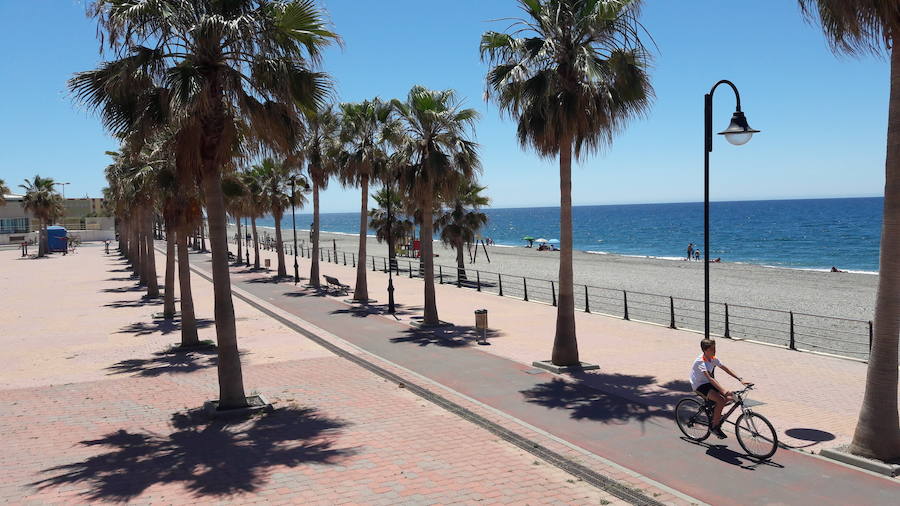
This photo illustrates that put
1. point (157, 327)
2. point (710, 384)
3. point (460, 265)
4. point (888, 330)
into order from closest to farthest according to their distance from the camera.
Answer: point (888, 330) < point (710, 384) < point (157, 327) < point (460, 265)

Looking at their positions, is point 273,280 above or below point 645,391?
below

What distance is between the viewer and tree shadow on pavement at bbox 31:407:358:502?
8594 mm

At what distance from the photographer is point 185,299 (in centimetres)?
1817

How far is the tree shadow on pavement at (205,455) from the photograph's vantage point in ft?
28.2

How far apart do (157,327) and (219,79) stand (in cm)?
1382

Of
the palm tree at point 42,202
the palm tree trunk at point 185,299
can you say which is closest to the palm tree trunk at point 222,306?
the palm tree trunk at point 185,299

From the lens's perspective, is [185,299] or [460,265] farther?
[460,265]

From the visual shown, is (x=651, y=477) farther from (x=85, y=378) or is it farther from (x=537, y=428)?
(x=85, y=378)

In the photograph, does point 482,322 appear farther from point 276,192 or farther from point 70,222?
point 70,222

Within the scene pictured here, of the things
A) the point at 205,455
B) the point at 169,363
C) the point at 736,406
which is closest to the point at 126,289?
the point at 169,363

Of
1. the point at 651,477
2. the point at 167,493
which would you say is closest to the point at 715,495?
the point at 651,477

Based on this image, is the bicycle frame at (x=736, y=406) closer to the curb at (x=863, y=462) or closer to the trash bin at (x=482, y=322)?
the curb at (x=863, y=462)

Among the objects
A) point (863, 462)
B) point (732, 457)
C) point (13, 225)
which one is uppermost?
point (13, 225)

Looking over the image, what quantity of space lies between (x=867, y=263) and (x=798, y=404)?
6079 centimetres
